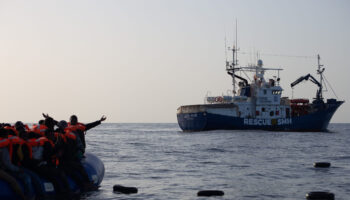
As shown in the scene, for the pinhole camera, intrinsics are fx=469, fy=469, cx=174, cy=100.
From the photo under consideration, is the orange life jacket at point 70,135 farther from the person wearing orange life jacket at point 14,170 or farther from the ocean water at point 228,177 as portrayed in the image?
the person wearing orange life jacket at point 14,170

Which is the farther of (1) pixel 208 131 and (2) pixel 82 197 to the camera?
(1) pixel 208 131

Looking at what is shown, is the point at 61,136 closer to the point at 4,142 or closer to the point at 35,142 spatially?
the point at 35,142

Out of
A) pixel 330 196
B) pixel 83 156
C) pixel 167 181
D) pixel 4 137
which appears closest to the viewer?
pixel 4 137

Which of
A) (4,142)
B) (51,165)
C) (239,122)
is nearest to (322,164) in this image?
(51,165)

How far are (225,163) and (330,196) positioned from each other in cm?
1131

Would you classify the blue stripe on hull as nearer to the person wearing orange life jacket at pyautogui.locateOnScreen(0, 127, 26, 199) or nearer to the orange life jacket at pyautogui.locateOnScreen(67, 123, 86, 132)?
the orange life jacket at pyautogui.locateOnScreen(67, 123, 86, 132)

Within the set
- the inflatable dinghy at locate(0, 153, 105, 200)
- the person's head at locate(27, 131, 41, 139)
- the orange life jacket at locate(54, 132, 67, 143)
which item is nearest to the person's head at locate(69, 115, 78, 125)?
the orange life jacket at locate(54, 132, 67, 143)

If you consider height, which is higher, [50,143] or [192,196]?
[50,143]

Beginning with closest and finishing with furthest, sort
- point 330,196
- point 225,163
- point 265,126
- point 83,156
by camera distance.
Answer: point 330,196 < point 83,156 < point 225,163 < point 265,126

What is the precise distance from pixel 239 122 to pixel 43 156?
158 feet

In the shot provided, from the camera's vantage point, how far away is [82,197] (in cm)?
1373

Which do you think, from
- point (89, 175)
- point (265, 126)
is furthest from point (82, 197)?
point (265, 126)

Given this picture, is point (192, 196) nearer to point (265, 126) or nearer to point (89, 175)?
point (89, 175)

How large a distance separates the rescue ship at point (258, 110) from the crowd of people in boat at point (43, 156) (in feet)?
145
